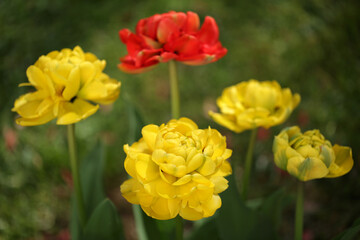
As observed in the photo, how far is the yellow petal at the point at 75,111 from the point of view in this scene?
21.7 inches

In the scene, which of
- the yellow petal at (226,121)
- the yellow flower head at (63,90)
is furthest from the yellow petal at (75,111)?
the yellow petal at (226,121)

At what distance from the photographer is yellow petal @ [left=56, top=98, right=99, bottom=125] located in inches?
21.7

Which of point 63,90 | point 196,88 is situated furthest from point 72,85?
point 196,88

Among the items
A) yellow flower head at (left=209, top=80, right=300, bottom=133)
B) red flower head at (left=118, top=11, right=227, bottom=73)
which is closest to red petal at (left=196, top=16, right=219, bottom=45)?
red flower head at (left=118, top=11, right=227, bottom=73)

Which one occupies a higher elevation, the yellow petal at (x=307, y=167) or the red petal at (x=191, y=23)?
the red petal at (x=191, y=23)

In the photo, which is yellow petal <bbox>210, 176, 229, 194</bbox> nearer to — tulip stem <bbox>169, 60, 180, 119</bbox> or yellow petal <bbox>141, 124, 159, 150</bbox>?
yellow petal <bbox>141, 124, 159, 150</bbox>

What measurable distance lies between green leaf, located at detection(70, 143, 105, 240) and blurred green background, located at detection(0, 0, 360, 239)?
0.42 ft

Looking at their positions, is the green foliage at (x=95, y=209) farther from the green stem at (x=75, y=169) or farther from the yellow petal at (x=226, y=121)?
the yellow petal at (x=226, y=121)

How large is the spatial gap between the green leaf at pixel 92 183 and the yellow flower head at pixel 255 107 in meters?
0.27

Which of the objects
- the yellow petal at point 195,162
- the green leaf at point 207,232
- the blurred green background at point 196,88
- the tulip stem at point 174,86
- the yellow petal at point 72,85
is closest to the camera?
the yellow petal at point 195,162

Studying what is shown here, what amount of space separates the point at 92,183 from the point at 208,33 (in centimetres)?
37

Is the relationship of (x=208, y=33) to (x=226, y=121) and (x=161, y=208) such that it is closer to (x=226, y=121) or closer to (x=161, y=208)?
(x=226, y=121)

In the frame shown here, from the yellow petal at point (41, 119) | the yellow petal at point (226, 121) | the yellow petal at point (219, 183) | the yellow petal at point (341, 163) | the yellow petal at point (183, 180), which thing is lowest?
the yellow petal at point (226, 121)

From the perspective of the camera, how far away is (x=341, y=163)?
1.84 ft
